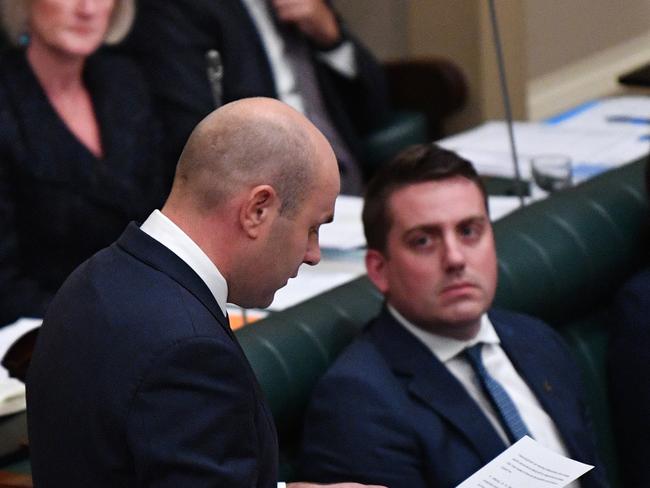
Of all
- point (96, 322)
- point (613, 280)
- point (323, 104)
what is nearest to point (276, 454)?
point (96, 322)

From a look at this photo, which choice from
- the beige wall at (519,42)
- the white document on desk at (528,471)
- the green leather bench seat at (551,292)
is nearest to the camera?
the white document on desk at (528,471)

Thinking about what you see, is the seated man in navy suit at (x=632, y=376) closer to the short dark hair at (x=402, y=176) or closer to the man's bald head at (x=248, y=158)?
the short dark hair at (x=402, y=176)

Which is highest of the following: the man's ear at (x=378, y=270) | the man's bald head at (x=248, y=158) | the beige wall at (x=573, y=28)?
the man's bald head at (x=248, y=158)

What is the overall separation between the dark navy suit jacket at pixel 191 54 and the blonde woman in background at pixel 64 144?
9.3 inches

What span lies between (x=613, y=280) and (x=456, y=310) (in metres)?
0.80

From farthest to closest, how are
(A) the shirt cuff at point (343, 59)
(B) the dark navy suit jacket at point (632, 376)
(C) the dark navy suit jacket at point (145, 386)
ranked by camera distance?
(A) the shirt cuff at point (343, 59), (B) the dark navy suit jacket at point (632, 376), (C) the dark navy suit jacket at point (145, 386)

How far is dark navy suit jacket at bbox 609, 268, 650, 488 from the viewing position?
274 cm

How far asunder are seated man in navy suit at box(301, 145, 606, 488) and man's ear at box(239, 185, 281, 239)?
0.72 meters

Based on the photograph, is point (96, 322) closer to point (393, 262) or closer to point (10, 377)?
point (10, 377)

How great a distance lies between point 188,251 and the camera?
5.02 feet

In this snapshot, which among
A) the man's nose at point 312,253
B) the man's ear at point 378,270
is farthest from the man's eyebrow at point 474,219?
the man's nose at point 312,253

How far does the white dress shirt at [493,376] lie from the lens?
7.75 feet

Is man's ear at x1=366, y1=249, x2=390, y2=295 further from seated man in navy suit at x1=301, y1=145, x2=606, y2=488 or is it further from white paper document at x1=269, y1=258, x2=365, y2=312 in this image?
white paper document at x1=269, y1=258, x2=365, y2=312

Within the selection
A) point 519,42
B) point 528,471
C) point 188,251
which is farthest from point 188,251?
point 519,42
